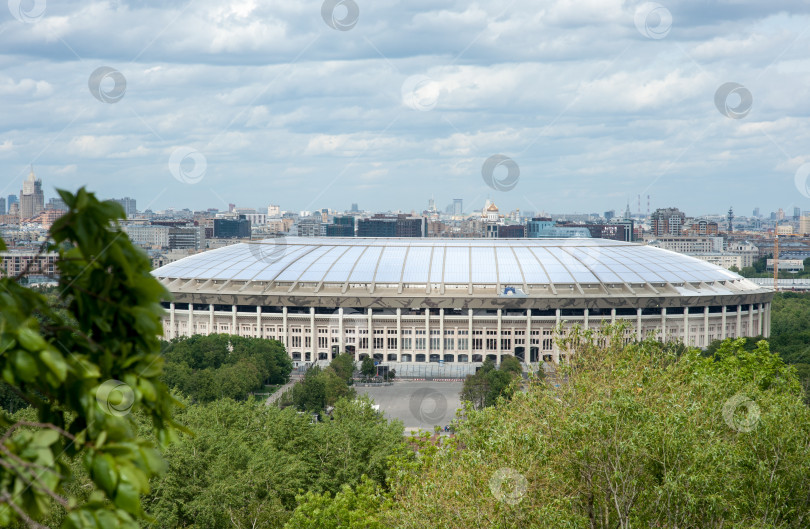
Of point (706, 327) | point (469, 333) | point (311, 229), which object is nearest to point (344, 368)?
point (469, 333)

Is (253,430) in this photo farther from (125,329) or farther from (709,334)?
(709,334)

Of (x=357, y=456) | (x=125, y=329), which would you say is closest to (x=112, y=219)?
(x=125, y=329)

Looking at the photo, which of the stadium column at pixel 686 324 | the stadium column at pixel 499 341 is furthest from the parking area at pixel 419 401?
the stadium column at pixel 686 324

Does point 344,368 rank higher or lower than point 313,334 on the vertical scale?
lower

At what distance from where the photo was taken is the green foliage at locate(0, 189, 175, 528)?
362 cm

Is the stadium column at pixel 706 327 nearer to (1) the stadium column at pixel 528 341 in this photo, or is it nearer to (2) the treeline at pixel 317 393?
(1) the stadium column at pixel 528 341

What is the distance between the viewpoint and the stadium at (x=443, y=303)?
56.2 metres

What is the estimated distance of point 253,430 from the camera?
93.5 ft

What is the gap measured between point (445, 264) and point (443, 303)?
5416mm

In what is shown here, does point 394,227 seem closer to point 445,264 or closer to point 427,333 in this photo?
point 445,264

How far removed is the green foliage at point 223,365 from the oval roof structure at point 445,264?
277 inches

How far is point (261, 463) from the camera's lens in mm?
23047

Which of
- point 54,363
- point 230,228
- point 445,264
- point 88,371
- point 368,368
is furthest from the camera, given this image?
point 230,228

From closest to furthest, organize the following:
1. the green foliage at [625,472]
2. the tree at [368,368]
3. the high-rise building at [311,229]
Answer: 1. the green foliage at [625,472]
2. the tree at [368,368]
3. the high-rise building at [311,229]
